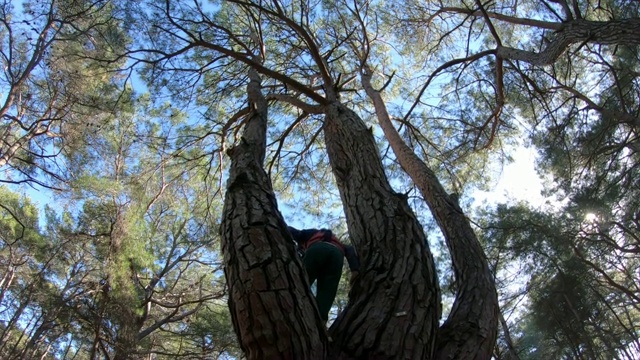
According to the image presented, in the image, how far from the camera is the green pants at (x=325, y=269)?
2150mm

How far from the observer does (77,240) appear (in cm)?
616

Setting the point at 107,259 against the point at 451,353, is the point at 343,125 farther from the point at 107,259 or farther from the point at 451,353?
the point at 107,259

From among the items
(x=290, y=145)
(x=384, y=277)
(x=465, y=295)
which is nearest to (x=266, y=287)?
(x=384, y=277)

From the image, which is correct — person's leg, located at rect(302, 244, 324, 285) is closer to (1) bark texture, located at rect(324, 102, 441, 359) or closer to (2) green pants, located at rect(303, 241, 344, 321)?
(2) green pants, located at rect(303, 241, 344, 321)

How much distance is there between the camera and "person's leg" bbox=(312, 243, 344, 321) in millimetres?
2146

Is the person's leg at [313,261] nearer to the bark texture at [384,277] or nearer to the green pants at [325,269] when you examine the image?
the green pants at [325,269]

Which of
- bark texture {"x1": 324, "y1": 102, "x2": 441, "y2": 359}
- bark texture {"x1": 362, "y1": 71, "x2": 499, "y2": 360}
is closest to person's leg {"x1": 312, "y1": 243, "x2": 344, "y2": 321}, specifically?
bark texture {"x1": 324, "y1": 102, "x2": 441, "y2": 359}

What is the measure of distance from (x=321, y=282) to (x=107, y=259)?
164 inches

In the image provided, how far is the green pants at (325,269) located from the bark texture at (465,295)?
0.55 metres

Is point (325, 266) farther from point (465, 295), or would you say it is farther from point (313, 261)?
point (465, 295)

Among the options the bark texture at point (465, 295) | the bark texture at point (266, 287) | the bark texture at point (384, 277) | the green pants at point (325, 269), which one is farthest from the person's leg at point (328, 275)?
the bark texture at point (266, 287)

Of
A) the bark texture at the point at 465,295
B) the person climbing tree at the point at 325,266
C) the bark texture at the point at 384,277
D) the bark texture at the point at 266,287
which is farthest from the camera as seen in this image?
the person climbing tree at the point at 325,266

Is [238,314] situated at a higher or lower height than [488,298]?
lower

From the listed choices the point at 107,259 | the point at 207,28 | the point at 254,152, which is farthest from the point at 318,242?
the point at 107,259
